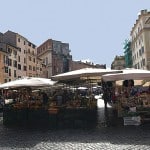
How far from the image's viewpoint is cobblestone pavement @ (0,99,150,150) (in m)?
9.05

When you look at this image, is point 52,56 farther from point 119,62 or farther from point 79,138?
point 79,138

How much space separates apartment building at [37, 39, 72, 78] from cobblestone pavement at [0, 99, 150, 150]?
78229mm

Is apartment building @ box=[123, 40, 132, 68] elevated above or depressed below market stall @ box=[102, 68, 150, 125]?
above

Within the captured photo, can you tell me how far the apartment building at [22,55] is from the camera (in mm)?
67250

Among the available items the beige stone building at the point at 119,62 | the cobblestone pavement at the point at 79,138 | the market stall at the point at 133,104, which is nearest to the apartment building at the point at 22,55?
the beige stone building at the point at 119,62

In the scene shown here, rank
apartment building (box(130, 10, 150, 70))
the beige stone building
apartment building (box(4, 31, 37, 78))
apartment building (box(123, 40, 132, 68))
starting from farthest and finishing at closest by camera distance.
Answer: the beige stone building, apartment building (box(123, 40, 132, 68)), apartment building (box(4, 31, 37, 78)), apartment building (box(130, 10, 150, 70))

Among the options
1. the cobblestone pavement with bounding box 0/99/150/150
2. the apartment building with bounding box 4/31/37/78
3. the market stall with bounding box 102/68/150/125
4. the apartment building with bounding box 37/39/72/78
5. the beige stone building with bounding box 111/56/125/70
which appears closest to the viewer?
the cobblestone pavement with bounding box 0/99/150/150

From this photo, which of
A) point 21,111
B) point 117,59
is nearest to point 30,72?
point 117,59

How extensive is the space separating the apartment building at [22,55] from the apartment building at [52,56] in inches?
407

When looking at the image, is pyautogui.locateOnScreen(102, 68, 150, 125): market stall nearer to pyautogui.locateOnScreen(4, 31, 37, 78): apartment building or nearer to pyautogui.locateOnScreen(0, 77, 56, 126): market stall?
pyautogui.locateOnScreen(0, 77, 56, 126): market stall

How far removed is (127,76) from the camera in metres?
12.9

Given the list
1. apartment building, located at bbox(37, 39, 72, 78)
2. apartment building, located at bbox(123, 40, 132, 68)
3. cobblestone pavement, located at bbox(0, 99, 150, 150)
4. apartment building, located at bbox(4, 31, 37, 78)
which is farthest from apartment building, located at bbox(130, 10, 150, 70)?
cobblestone pavement, located at bbox(0, 99, 150, 150)

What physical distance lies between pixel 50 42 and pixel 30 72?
17719 mm

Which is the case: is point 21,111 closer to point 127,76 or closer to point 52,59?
point 127,76
